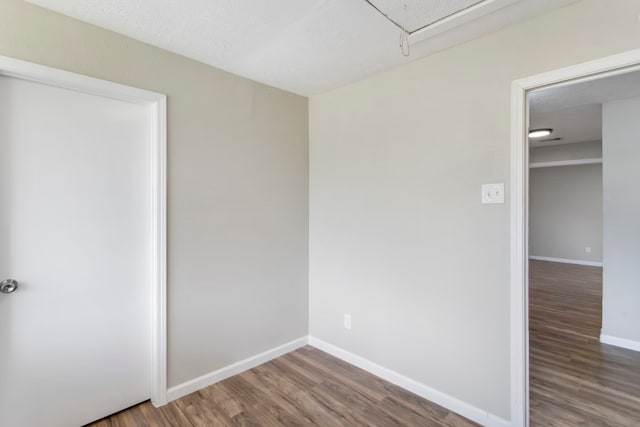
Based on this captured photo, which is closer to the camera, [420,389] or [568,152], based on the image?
[420,389]

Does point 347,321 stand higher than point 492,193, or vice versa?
point 492,193

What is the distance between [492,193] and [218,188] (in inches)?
77.6

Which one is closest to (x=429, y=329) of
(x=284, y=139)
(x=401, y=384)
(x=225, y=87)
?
(x=401, y=384)

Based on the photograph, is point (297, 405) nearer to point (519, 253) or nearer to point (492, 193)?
point (519, 253)

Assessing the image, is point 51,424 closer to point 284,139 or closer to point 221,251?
point 221,251

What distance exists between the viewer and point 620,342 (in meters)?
3.01

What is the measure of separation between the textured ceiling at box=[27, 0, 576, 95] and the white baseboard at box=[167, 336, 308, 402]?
242 centimetres

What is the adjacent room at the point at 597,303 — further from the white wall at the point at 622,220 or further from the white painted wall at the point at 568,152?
the white painted wall at the point at 568,152

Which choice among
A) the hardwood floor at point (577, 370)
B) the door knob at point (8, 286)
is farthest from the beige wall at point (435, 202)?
the door knob at point (8, 286)

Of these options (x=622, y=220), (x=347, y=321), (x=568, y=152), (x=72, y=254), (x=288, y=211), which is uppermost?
(x=568, y=152)

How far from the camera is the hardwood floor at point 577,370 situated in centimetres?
201

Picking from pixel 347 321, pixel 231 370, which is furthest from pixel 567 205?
pixel 231 370

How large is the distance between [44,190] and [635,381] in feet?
14.5

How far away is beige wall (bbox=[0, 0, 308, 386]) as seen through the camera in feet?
5.95
